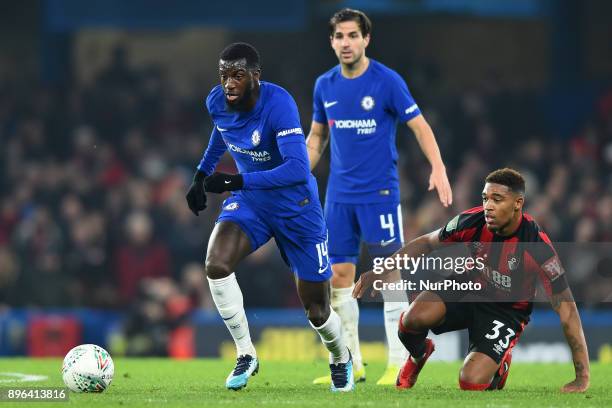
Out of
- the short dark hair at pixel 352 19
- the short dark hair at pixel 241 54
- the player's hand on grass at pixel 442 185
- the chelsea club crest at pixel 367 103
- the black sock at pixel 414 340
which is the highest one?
the short dark hair at pixel 352 19

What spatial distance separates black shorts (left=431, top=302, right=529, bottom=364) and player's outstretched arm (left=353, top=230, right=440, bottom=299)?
17.6 inches

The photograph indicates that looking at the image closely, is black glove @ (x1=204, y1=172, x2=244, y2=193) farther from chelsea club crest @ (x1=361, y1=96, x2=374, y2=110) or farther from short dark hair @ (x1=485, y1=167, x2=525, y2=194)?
chelsea club crest @ (x1=361, y1=96, x2=374, y2=110)

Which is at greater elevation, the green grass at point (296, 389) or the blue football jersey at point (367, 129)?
the blue football jersey at point (367, 129)

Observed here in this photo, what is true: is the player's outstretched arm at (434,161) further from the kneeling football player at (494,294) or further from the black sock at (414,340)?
the black sock at (414,340)

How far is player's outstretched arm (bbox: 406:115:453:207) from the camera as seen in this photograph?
27.6 ft

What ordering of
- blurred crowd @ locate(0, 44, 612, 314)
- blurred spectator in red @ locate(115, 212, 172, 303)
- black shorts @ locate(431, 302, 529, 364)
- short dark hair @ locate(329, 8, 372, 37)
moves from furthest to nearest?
blurred spectator in red @ locate(115, 212, 172, 303) → blurred crowd @ locate(0, 44, 612, 314) → short dark hair @ locate(329, 8, 372, 37) → black shorts @ locate(431, 302, 529, 364)

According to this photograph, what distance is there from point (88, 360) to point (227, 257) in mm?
1078

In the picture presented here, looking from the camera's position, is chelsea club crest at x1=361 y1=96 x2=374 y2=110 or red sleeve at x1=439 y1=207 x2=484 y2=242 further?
chelsea club crest at x1=361 y1=96 x2=374 y2=110

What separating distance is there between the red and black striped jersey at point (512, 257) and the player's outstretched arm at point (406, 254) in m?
0.07

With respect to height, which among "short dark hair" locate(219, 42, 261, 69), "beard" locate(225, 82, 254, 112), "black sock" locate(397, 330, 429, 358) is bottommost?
"black sock" locate(397, 330, 429, 358)

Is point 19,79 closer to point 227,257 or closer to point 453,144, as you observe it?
point 453,144

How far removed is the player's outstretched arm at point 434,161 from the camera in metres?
8.41

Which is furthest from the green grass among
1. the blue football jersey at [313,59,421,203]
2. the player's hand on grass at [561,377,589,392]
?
the blue football jersey at [313,59,421,203]

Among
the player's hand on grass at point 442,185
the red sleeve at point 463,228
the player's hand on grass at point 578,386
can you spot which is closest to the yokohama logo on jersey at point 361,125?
the player's hand on grass at point 442,185
